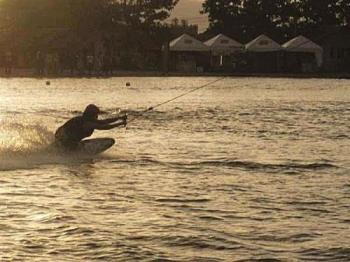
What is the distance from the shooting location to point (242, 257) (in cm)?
997

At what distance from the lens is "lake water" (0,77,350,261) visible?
10.4 m

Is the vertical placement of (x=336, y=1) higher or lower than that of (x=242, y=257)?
higher

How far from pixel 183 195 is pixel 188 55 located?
75690mm

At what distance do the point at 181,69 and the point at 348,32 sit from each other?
19.9 meters

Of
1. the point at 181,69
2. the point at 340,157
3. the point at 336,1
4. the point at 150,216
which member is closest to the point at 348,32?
the point at 336,1

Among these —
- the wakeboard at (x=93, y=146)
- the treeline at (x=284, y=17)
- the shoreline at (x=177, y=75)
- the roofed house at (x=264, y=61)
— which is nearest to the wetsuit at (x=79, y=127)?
the wakeboard at (x=93, y=146)

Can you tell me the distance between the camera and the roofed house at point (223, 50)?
79.2 metres

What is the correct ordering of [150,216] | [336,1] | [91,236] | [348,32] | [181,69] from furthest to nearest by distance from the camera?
[336,1] → [348,32] → [181,69] → [150,216] → [91,236]

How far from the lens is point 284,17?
3824 inches

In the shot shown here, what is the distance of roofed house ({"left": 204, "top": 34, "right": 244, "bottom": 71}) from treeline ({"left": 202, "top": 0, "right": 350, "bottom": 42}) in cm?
1141

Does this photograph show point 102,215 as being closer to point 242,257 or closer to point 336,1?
point 242,257

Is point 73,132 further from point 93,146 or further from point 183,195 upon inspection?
point 183,195

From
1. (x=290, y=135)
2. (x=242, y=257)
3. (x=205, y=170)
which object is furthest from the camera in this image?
(x=290, y=135)

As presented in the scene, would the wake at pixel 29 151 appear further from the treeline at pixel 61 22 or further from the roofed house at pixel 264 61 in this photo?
the roofed house at pixel 264 61
